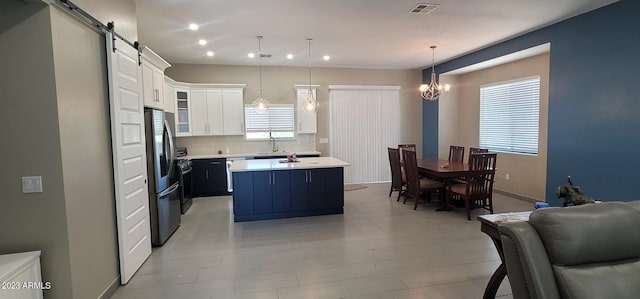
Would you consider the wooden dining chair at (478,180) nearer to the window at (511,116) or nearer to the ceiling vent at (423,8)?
the window at (511,116)

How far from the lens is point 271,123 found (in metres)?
6.91

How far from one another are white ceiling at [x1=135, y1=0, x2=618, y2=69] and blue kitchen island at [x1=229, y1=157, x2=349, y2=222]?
6.56ft

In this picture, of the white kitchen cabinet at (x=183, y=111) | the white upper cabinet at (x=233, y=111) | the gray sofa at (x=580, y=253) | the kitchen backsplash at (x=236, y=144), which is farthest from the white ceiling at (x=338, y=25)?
the gray sofa at (x=580, y=253)

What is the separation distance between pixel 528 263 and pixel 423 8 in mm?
3099

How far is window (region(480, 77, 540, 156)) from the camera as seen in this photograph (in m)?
5.45

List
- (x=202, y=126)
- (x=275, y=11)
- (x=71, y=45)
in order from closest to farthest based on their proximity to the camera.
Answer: (x=71, y=45)
(x=275, y=11)
(x=202, y=126)

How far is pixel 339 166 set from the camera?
15.5 feet

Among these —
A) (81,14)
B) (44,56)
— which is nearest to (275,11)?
(81,14)

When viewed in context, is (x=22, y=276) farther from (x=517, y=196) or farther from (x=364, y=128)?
(x=517, y=196)

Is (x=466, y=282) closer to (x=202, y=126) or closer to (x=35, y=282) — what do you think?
(x=35, y=282)

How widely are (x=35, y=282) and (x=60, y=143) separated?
91cm

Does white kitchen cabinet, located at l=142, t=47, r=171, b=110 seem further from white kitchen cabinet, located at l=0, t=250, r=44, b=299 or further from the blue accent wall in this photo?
the blue accent wall

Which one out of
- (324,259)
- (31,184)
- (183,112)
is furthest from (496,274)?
(183,112)

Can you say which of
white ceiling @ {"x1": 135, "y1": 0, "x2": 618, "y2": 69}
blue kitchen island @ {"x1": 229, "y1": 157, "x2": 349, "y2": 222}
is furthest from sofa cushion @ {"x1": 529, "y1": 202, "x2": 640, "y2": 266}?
blue kitchen island @ {"x1": 229, "y1": 157, "x2": 349, "y2": 222}
